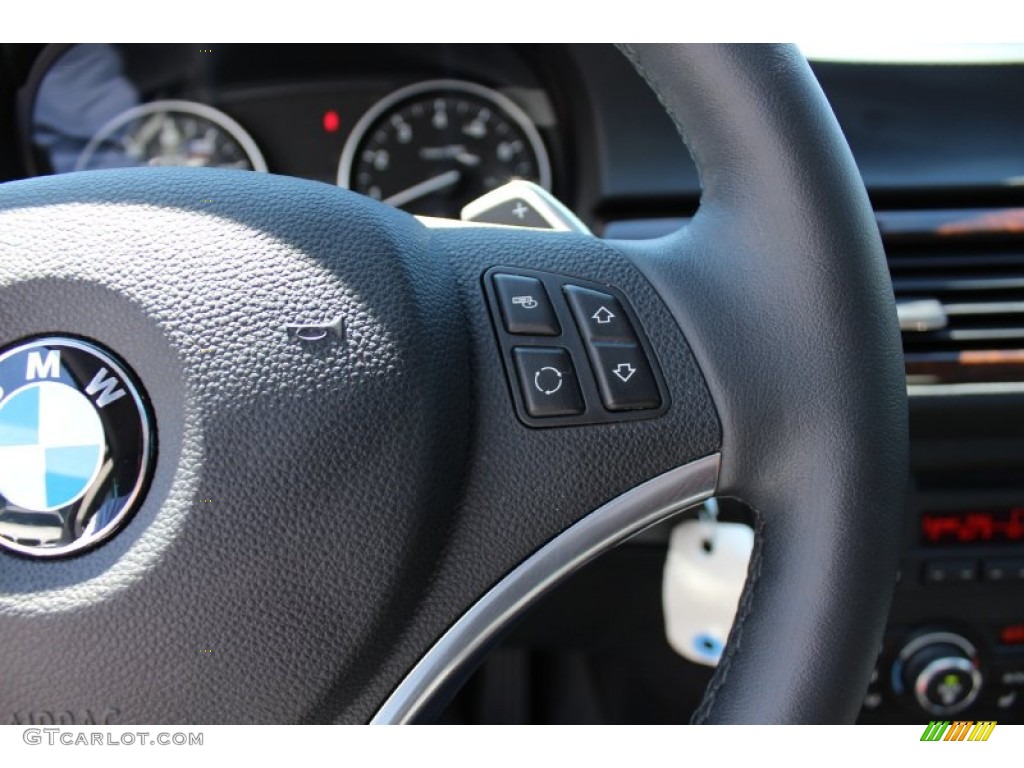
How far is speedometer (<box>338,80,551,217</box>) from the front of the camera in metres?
1.72

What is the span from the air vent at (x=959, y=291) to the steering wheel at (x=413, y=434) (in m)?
0.62

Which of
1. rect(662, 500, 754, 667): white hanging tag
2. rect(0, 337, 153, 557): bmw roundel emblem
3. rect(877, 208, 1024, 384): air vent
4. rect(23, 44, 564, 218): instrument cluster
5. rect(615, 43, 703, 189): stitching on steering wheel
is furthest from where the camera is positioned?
rect(23, 44, 564, 218): instrument cluster

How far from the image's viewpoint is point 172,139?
178 centimetres

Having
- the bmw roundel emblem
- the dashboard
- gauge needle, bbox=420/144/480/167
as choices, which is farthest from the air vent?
the bmw roundel emblem

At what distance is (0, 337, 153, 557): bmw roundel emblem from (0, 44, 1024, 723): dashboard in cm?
77

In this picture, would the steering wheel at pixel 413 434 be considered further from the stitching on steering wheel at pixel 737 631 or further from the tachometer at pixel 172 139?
the tachometer at pixel 172 139

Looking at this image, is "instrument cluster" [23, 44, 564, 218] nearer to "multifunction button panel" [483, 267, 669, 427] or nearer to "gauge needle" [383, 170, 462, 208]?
"gauge needle" [383, 170, 462, 208]

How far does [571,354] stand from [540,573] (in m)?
0.15

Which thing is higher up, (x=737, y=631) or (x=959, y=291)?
(x=959, y=291)

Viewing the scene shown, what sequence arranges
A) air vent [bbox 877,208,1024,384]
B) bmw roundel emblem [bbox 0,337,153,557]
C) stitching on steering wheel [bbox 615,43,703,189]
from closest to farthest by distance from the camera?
bmw roundel emblem [bbox 0,337,153,557], stitching on steering wheel [bbox 615,43,703,189], air vent [bbox 877,208,1024,384]

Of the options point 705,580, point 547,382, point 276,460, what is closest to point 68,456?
point 276,460

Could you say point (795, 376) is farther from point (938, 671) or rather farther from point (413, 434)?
point (938, 671)
